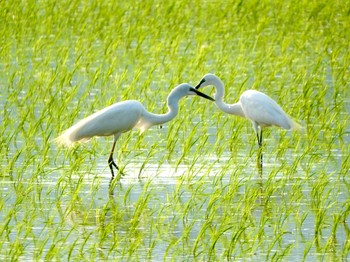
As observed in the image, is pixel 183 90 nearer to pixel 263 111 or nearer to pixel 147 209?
pixel 263 111

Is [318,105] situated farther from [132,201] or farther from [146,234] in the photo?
[146,234]

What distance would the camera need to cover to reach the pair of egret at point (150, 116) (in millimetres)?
9891

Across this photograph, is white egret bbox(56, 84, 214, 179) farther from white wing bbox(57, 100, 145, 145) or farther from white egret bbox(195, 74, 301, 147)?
white egret bbox(195, 74, 301, 147)

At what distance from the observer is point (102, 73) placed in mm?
A: 14141

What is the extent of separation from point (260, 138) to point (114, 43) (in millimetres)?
5436

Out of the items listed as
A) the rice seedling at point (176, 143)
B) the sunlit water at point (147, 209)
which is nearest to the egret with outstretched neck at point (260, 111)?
the rice seedling at point (176, 143)

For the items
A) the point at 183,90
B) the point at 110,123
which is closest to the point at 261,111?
the point at 183,90

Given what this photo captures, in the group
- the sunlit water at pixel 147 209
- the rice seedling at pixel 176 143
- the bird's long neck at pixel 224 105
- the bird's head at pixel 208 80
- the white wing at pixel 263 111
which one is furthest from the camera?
the bird's head at pixel 208 80

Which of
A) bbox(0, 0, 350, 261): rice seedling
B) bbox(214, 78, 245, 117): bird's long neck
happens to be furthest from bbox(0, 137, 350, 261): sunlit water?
bbox(214, 78, 245, 117): bird's long neck

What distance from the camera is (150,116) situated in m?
10.3

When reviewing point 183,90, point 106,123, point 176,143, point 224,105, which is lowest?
point 106,123

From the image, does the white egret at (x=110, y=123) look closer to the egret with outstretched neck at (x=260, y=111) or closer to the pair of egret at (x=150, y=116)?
the pair of egret at (x=150, y=116)

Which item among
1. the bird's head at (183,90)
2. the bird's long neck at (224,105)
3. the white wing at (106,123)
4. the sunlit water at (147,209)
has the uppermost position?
the bird's long neck at (224,105)

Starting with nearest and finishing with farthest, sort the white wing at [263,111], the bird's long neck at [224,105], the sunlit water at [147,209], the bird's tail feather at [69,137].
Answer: the sunlit water at [147,209]
the bird's tail feather at [69,137]
the white wing at [263,111]
the bird's long neck at [224,105]
